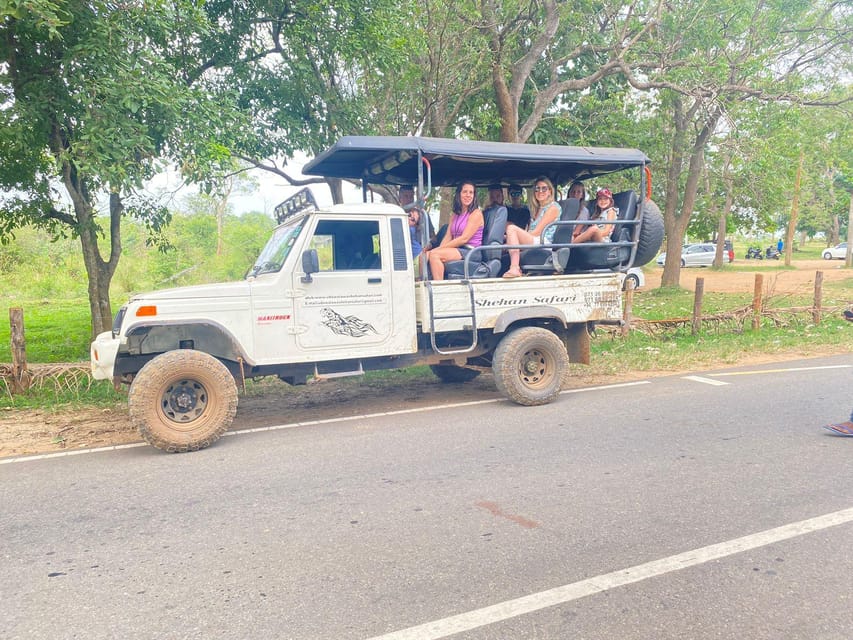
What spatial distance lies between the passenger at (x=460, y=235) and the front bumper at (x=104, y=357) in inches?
125

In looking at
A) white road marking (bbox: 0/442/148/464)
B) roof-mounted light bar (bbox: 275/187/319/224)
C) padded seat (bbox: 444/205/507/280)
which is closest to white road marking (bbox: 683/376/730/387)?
padded seat (bbox: 444/205/507/280)

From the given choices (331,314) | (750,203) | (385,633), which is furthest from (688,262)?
(385,633)

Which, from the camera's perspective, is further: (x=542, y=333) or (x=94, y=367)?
(x=542, y=333)

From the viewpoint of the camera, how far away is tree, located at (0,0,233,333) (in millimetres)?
7566

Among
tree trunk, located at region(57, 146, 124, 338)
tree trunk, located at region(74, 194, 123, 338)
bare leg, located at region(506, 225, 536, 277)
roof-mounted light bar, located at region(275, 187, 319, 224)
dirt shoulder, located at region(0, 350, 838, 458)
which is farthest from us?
tree trunk, located at region(74, 194, 123, 338)

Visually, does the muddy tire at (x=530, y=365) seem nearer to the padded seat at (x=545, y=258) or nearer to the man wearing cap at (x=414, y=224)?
the padded seat at (x=545, y=258)

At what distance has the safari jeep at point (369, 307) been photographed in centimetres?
584

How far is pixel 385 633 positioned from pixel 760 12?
53.7 ft

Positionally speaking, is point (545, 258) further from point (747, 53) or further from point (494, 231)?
point (747, 53)

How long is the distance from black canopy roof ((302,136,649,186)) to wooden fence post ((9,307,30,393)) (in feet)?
13.5

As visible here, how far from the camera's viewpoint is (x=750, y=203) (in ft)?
77.8

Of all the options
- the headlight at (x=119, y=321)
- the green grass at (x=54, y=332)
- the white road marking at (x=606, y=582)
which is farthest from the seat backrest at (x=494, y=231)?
the green grass at (x=54, y=332)

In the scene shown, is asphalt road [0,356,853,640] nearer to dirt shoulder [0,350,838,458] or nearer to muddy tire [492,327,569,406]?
dirt shoulder [0,350,838,458]

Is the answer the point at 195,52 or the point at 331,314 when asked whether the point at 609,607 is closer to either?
the point at 331,314
